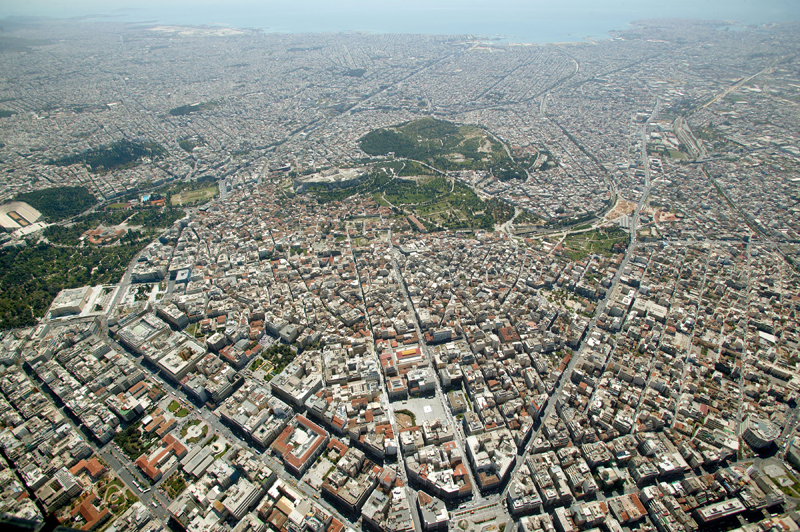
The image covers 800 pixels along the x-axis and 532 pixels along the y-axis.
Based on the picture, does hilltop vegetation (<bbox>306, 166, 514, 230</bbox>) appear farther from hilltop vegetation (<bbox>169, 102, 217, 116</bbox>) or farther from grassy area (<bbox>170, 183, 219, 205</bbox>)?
hilltop vegetation (<bbox>169, 102, 217, 116</bbox>)

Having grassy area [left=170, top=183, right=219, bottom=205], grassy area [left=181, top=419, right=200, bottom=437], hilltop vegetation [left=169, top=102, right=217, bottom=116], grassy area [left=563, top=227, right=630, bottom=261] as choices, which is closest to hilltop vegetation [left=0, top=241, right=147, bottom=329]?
grassy area [left=170, top=183, right=219, bottom=205]

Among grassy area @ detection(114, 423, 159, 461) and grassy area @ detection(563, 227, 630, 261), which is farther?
grassy area @ detection(563, 227, 630, 261)

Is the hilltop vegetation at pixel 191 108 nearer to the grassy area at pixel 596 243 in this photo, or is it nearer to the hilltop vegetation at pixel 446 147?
the hilltop vegetation at pixel 446 147

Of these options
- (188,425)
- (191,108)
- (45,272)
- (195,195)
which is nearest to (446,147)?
(195,195)

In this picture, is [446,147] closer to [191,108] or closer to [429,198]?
[429,198]

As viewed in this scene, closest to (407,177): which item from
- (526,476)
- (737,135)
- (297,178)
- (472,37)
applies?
(297,178)

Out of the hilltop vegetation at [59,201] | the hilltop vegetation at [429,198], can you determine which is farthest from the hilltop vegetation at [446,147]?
the hilltop vegetation at [59,201]
